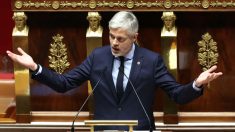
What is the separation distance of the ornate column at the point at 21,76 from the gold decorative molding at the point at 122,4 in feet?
0.14

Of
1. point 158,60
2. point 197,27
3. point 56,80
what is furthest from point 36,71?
point 197,27

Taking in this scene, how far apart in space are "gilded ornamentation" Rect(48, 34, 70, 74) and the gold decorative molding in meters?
0.10

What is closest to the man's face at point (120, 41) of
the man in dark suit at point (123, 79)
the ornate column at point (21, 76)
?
the man in dark suit at point (123, 79)

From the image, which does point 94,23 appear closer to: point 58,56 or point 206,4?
point 58,56

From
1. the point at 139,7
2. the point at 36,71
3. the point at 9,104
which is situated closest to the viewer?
the point at 36,71

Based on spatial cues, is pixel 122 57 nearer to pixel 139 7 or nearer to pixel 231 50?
pixel 139 7

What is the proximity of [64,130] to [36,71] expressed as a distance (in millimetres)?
434

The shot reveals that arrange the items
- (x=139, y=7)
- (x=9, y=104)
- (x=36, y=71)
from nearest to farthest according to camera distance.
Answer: (x=36, y=71) → (x=139, y=7) → (x=9, y=104)

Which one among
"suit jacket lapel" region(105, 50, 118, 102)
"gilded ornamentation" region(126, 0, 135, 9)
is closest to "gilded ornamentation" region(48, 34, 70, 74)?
"gilded ornamentation" region(126, 0, 135, 9)

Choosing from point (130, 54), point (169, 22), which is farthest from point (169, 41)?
point (130, 54)

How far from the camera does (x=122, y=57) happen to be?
4.88 feet

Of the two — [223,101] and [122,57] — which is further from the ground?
[122,57]

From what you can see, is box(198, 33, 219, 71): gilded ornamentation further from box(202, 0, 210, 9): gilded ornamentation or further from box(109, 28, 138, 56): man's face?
box(109, 28, 138, 56): man's face

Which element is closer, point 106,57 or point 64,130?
point 106,57
